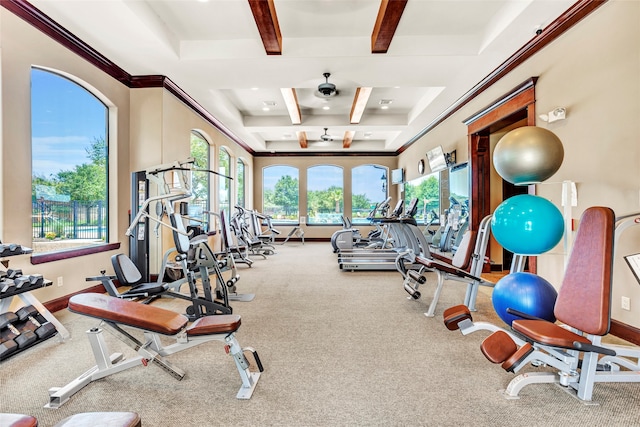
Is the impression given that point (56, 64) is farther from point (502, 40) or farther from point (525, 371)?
point (525, 371)

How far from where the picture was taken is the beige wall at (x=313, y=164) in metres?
11.1

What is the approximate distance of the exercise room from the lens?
1910 mm

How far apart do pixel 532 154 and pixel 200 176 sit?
6082 mm

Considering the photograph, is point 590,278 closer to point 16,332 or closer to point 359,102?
point 16,332

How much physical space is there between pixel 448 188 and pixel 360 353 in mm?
5018

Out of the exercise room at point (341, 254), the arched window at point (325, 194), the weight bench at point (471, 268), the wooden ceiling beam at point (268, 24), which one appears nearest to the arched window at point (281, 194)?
the arched window at point (325, 194)

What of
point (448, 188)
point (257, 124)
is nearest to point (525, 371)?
point (448, 188)

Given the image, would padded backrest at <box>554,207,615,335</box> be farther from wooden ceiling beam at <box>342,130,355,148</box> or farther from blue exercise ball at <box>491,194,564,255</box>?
wooden ceiling beam at <box>342,130,355,148</box>

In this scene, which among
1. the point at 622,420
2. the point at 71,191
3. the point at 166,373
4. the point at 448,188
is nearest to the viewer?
the point at 622,420

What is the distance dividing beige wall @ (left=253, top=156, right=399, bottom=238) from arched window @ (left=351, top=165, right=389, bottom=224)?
18 centimetres

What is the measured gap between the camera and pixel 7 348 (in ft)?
7.75

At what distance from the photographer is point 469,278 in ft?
11.1

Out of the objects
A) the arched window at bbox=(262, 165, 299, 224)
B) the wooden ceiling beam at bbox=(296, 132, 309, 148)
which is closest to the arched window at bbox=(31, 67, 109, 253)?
the wooden ceiling beam at bbox=(296, 132, 309, 148)

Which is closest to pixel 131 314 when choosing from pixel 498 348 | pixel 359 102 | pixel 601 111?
pixel 498 348
